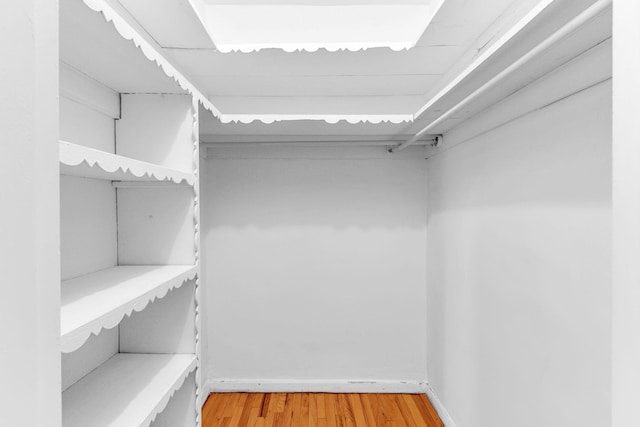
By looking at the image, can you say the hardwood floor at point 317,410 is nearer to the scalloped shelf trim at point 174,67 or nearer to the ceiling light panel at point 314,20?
the scalloped shelf trim at point 174,67

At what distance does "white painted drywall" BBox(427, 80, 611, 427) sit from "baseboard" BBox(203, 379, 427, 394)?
20.0 inches

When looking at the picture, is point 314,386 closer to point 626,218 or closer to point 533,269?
point 533,269

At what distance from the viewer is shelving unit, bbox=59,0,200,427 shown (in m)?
1.01

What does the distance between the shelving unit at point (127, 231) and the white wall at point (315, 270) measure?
49.7 inches

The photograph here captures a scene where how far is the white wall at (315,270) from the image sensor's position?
2721mm

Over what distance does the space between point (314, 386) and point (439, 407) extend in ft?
2.74

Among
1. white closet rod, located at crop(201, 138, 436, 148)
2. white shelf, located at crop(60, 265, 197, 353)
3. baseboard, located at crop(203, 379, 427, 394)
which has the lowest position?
baseboard, located at crop(203, 379, 427, 394)

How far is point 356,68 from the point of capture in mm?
1885

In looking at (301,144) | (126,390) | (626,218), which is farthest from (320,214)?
(626,218)

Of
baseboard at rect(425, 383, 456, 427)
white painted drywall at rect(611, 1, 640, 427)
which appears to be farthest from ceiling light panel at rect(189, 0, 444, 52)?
baseboard at rect(425, 383, 456, 427)

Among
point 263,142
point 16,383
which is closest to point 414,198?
point 263,142

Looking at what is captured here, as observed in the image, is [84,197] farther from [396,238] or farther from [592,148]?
[396,238]

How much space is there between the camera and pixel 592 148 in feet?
3.62

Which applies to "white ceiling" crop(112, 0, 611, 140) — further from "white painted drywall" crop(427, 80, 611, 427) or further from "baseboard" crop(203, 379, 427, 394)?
"baseboard" crop(203, 379, 427, 394)
